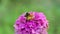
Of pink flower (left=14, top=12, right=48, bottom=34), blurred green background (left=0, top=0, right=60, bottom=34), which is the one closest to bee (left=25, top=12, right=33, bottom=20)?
pink flower (left=14, top=12, right=48, bottom=34)

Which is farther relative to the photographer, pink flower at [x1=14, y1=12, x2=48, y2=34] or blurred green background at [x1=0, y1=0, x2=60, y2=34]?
blurred green background at [x1=0, y1=0, x2=60, y2=34]

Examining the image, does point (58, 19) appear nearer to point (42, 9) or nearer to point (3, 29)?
point (42, 9)

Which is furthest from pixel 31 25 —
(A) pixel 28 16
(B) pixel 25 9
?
(B) pixel 25 9

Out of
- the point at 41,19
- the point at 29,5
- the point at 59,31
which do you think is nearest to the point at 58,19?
the point at 59,31

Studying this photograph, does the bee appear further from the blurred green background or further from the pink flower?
the blurred green background

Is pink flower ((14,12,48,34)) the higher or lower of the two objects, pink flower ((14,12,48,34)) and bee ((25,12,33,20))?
the lower

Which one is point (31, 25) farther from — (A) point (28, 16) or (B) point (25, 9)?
(B) point (25, 9)

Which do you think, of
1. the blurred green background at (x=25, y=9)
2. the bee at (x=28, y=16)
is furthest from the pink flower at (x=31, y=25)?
the blurred green background at (x=25, y=9)

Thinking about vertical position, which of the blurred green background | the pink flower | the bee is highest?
the blurred green background
